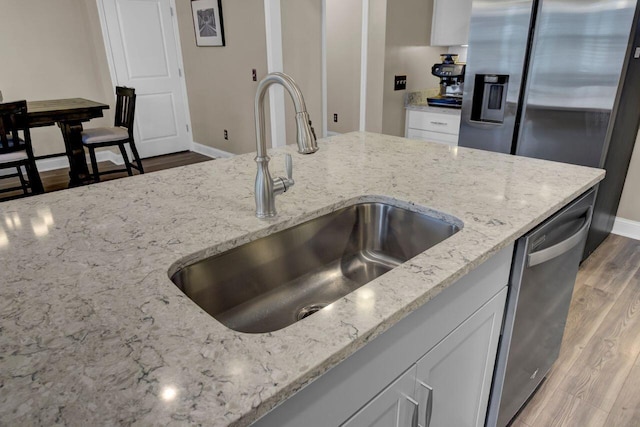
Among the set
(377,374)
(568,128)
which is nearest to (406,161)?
(377,374)

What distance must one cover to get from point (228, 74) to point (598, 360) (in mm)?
4214

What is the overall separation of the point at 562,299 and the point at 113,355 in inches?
61.7

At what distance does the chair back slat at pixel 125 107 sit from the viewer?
12.7 ft

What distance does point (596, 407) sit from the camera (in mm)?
1703

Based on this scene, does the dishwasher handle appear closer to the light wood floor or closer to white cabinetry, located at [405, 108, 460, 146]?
the light wood floor

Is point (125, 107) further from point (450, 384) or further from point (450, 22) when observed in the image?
point (450, 384)

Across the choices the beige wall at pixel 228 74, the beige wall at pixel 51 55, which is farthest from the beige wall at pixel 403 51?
the beige wall at pixel 51 55

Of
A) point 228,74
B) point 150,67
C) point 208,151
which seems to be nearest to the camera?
point 228,74

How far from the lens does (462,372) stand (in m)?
1.13

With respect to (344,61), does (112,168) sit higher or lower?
lower

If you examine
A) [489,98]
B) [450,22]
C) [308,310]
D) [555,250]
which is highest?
[450,22]

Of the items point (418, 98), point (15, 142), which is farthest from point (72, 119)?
point (418, 98)

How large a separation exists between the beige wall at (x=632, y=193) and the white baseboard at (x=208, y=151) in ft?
13.0

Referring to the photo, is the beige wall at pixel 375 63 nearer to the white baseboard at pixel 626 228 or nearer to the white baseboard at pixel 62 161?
the white baseboard at pixel 626 228
